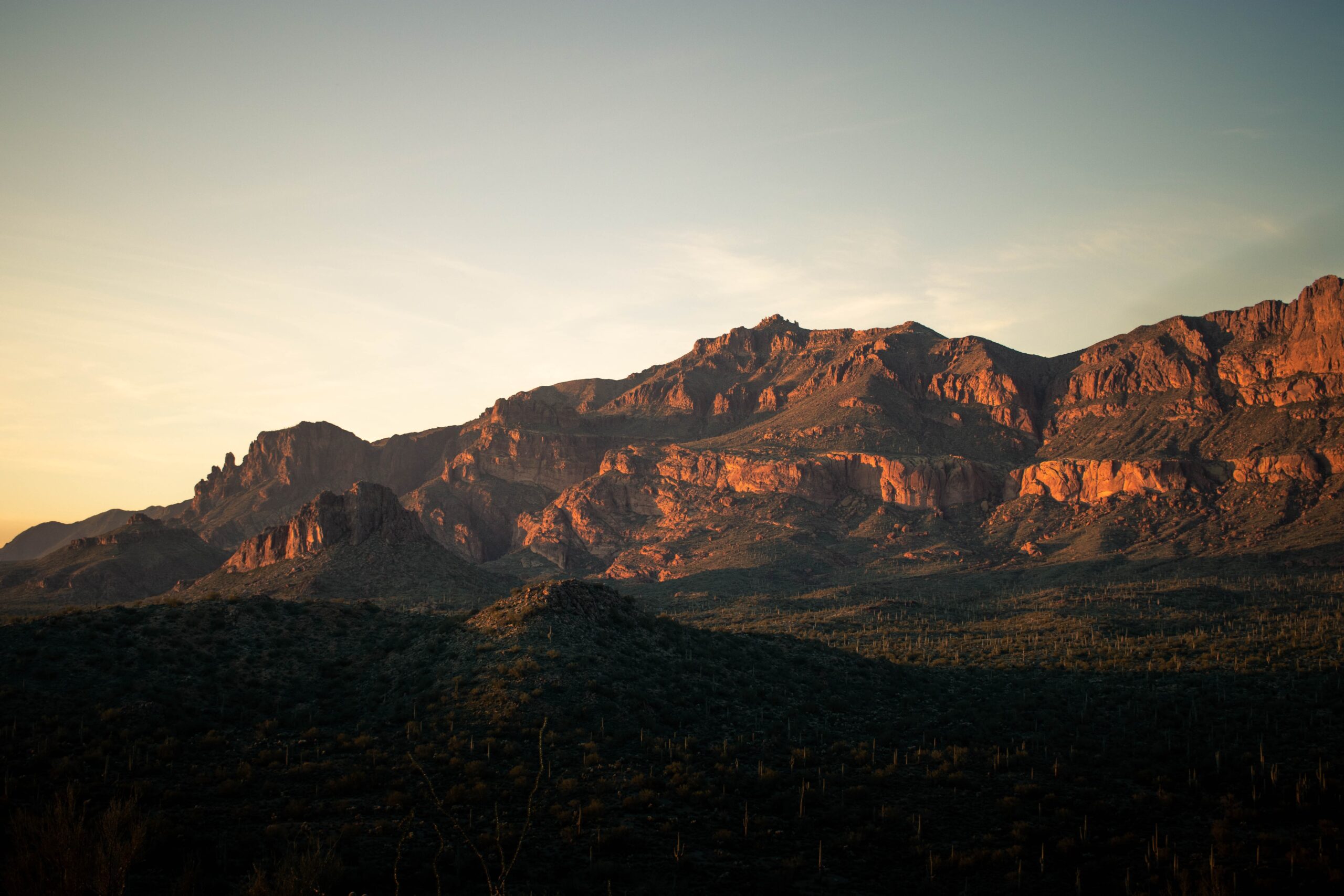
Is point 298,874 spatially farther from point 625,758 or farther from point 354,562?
point 354,562

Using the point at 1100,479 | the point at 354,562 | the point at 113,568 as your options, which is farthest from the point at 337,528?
the point at 1100,479

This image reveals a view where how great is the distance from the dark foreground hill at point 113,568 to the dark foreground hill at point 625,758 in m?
104

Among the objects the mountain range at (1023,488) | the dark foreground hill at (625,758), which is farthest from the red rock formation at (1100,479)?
the dark foreground hill at (625,758)

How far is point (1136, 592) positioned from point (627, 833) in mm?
95277

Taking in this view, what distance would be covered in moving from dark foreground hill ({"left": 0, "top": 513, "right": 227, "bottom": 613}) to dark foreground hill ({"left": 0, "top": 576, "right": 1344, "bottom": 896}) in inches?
4079

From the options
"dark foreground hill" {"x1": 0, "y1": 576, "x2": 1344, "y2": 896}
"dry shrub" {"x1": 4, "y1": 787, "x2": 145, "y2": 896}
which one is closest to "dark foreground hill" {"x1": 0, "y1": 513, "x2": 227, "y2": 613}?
"dark foreground hill" {"x1": 0, "y1": 576, "x2": 1344, "y2": 896}

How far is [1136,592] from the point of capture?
4094 inches

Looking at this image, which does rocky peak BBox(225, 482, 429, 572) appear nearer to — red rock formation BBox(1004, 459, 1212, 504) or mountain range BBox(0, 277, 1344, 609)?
mountain range BBox(0, 277, 1344, 609)

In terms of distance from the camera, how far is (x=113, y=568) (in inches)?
5886

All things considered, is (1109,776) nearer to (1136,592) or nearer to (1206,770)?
(1206,770)

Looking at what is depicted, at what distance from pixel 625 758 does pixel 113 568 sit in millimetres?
146902

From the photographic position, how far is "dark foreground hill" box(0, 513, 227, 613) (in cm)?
13975

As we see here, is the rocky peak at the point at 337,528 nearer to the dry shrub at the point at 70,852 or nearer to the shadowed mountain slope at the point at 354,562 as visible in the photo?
the shadowed mountain slope at the point at 354,562

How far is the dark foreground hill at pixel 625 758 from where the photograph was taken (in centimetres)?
2412
